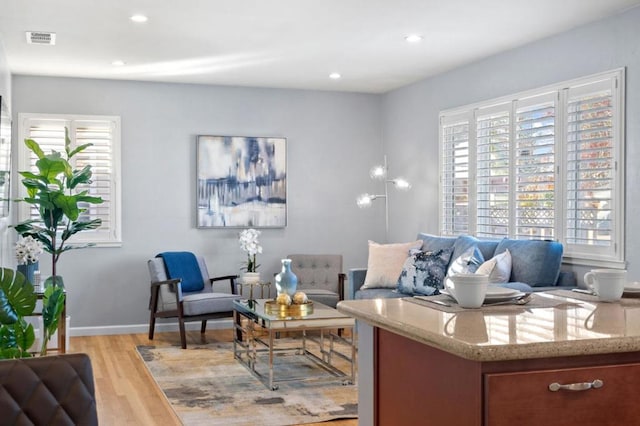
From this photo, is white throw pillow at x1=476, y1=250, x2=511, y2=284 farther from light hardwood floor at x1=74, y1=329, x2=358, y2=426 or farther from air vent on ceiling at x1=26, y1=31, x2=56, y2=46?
air vent on ceiling at x1=26, y1=31, x2=56, y2=46

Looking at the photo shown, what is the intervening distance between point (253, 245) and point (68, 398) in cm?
535

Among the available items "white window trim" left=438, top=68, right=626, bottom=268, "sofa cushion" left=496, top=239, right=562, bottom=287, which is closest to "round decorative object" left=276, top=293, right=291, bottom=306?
"sofa cushion" left=496, top=239, right=562, bottom=287

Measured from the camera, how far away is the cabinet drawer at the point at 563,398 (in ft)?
6.23

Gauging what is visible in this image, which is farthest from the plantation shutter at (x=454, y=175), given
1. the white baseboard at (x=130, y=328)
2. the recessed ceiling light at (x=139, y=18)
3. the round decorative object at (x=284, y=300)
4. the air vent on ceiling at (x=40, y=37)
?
the air vent on ceiling at (x=40, y=37)

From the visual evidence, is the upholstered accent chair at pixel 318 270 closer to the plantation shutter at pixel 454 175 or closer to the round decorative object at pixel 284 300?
the plantation shutter at pixel 454 175

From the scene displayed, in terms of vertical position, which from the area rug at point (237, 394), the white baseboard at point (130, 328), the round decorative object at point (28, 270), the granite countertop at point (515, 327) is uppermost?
the granite countertop at point (515, 327)

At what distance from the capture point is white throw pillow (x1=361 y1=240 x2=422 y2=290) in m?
6.59

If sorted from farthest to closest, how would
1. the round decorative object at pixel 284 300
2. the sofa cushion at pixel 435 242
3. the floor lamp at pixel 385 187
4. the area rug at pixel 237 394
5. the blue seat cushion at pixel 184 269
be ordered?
the floor lamp at pixel 385 187 < the blue seat cushion at pixel 184 269 < the sofa cushion at pixel 435 242 < the round decorative object at pixel 284 300 < the area rug at pixel 237 394

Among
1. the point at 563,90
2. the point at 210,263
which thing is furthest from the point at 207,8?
the point at 210,263

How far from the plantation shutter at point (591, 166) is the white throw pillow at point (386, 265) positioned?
1746mm

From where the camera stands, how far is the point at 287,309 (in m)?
5.60

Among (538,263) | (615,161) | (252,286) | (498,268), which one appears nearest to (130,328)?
(252,286)

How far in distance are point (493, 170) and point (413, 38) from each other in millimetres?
1396

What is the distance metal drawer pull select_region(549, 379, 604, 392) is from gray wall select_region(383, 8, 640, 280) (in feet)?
9.73
